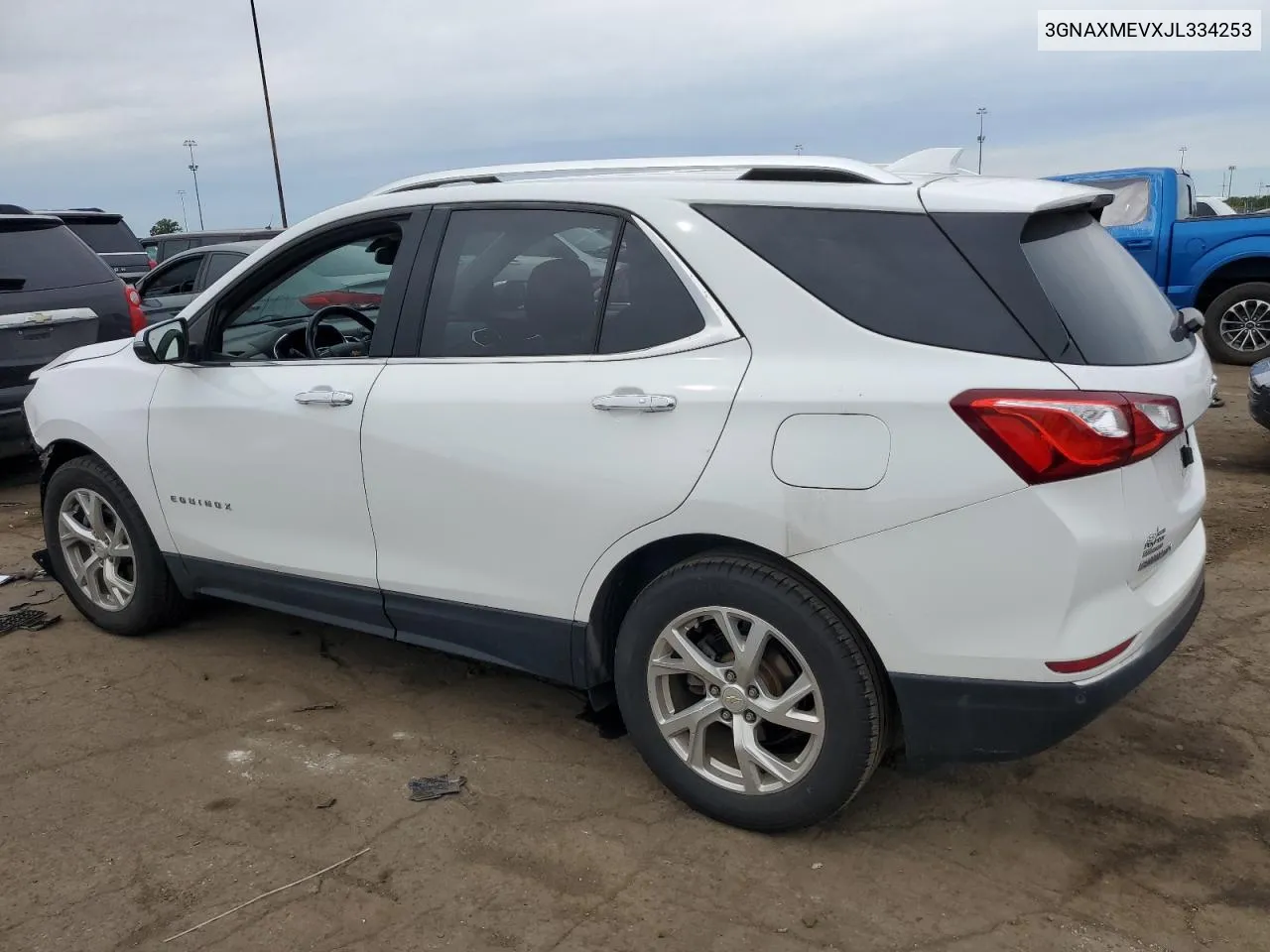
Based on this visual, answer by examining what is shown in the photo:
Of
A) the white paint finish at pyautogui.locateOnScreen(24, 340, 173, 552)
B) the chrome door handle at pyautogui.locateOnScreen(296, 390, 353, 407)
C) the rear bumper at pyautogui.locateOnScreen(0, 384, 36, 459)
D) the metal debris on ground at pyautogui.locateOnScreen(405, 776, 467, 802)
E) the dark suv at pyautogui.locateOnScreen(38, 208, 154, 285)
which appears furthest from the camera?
the dark suv at pyautogui.locateOnScreen(38, 208, 154, 285)

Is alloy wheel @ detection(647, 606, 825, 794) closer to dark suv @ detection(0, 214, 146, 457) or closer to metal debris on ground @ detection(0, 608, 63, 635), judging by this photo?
metal debris on ground @ detection(0, 608, 63, 635)

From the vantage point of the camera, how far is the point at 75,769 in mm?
3404

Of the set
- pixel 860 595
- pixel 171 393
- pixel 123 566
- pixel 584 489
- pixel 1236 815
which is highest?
pixel 171 393

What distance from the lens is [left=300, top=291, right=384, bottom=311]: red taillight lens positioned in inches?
171

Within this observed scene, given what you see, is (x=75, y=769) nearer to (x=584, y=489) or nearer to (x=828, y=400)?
(x=584, y=489)

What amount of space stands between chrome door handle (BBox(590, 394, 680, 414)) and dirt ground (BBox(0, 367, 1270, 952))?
1.17m

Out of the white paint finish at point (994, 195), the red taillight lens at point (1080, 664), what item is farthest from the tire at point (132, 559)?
the red taillight lens at point (1080, 664)

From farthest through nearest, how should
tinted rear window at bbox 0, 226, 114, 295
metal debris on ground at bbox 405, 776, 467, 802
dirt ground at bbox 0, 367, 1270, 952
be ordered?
tinted rear window at bbox 0, 226, 114, 295
metal debris on ground at bbox 405, 776, 467, 802
dirt ground at bbox 0, 367, 1270, 952

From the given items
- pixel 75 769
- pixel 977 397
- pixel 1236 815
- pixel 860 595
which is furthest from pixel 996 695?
pixel 75 769

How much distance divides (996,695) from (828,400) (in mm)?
798

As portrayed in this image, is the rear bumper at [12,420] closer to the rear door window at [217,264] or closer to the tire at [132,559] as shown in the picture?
the tire at [132,559]

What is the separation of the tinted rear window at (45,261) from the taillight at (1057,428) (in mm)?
6429

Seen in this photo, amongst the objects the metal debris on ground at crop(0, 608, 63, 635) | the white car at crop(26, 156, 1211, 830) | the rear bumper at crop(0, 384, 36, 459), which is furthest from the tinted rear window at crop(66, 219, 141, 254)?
the white car at crop(26, 156, 1211, 830)

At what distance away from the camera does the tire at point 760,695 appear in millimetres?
2625
